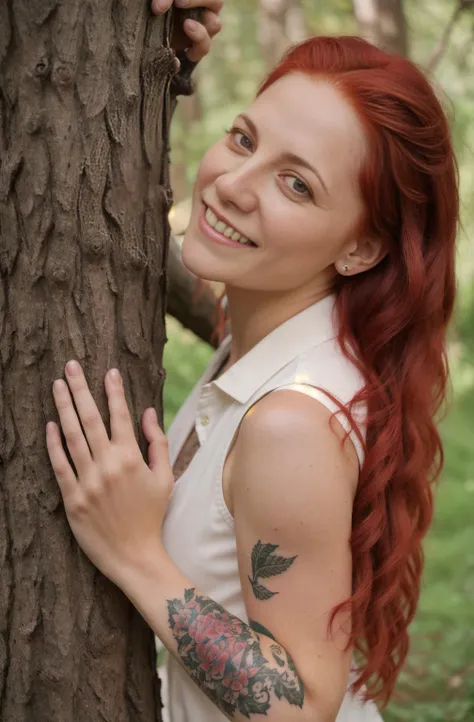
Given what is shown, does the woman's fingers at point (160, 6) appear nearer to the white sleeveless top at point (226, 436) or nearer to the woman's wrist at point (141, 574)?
the white sleeveless top at point (226, 436)

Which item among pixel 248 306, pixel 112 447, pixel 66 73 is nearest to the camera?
pixel 66 73

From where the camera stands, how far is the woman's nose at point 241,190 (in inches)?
74.9

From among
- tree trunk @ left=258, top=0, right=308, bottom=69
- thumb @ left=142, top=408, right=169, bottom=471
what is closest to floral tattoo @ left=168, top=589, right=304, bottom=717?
thumb @ left=142, top=408, right=169, bottom=471

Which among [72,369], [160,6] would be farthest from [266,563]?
[160,6]

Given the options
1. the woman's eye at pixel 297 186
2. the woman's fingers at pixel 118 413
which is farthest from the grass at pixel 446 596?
the woman's eye at pixel 297 186

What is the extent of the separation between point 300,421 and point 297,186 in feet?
1.64

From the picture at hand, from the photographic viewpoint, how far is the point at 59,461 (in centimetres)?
181

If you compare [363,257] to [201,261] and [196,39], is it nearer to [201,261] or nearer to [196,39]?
[201,261]

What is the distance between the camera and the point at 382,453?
192 cm

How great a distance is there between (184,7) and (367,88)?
16.6 inches

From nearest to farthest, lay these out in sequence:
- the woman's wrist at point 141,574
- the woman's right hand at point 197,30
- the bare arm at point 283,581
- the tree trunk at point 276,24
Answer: the bare arm at point 283,581
the woman's wrist at point 141,574
the woman's right hand at point 197,30
the tree trunk at point 276,24

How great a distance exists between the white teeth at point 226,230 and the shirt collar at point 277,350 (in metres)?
0.22

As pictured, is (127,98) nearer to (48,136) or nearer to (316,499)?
(48,136)

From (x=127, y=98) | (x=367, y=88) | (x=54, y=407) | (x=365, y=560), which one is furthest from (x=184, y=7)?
(x=365, y=560)
